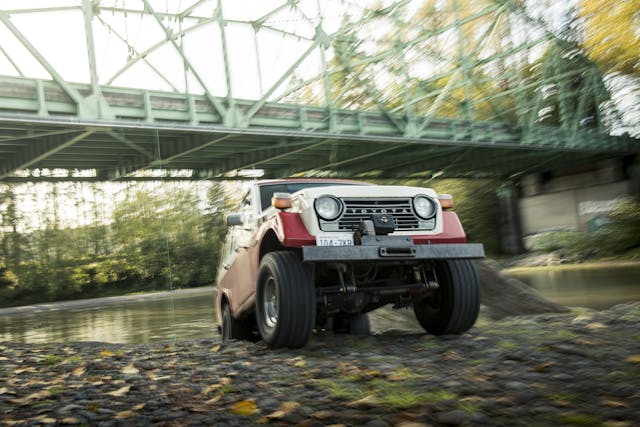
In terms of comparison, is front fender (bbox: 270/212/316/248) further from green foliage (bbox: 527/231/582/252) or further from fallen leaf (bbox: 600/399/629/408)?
green foliage (bbox: 527/231/582/252)

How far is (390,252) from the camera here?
564 centimetres

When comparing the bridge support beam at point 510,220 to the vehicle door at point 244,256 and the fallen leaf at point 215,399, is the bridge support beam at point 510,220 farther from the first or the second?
the fallen leaf at point 215,399

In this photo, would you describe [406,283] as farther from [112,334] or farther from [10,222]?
[10,222]

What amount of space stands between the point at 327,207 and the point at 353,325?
2.26m

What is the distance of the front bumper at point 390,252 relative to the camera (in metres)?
5.42

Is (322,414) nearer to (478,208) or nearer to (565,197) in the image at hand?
(478,208)

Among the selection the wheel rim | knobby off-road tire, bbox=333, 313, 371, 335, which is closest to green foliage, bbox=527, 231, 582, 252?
knobby off-road tire, bbox=333, 313, 371, 335

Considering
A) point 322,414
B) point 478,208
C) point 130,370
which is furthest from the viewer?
point 478,208

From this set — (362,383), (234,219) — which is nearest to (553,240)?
(234,219)

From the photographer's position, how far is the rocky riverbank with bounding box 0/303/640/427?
3357 mm

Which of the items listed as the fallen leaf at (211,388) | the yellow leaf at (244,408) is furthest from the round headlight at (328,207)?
the yellow leaf at (244,408)

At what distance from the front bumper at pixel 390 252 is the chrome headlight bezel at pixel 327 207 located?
39 cm

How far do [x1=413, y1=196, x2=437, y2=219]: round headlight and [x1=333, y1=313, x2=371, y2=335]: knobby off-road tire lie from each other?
1877 millimetres

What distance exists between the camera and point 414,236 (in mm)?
6074
